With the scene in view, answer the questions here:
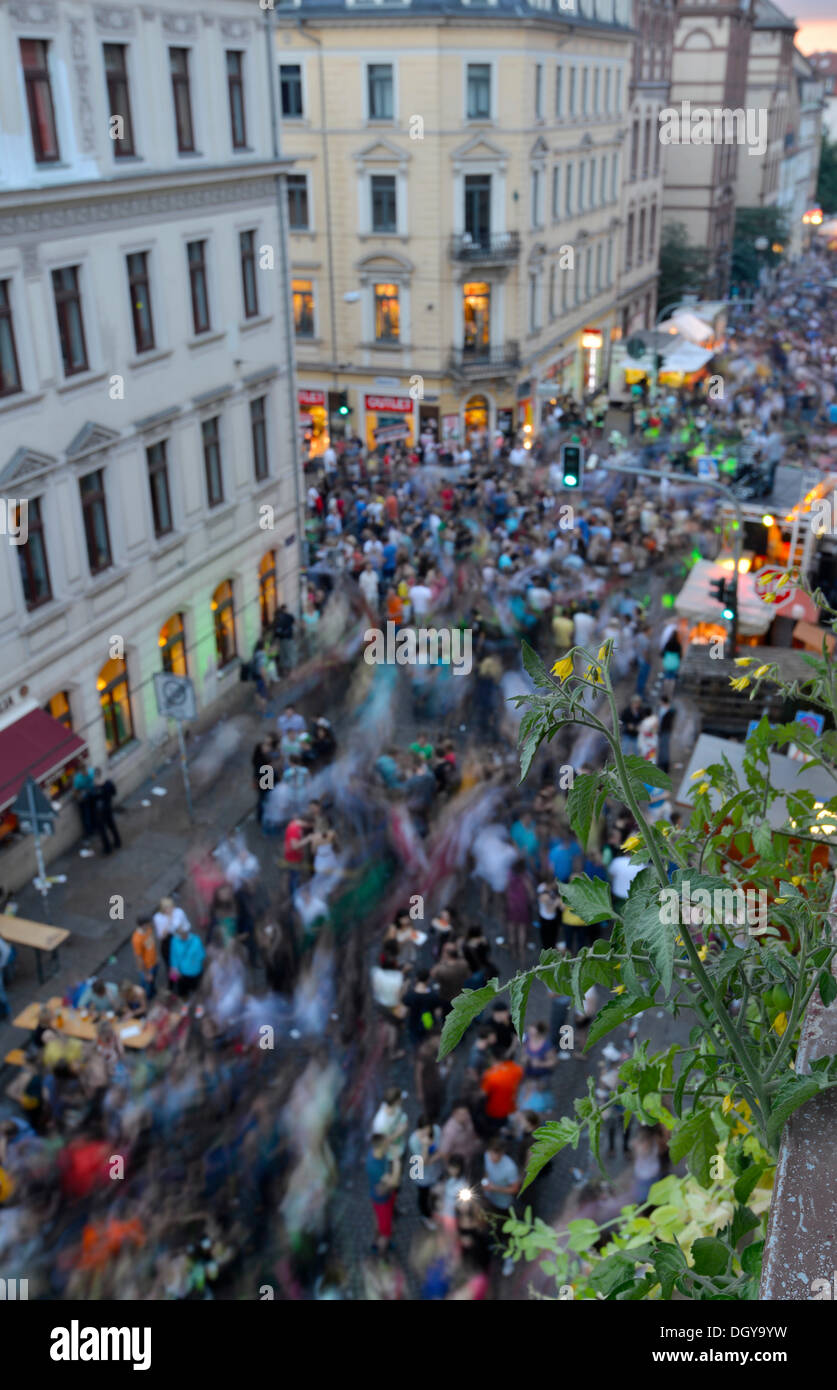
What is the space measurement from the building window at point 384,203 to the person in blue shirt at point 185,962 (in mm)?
28021

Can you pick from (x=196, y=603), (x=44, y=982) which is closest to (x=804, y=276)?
(x=196, y=603)

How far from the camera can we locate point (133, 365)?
689 inches

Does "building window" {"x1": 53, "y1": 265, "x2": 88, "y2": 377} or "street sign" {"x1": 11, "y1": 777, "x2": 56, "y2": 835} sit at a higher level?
"building window" {"x1": 53, "y1": 265, "x2": 88, "y2": 377}

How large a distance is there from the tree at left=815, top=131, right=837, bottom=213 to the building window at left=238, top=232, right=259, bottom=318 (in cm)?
9801

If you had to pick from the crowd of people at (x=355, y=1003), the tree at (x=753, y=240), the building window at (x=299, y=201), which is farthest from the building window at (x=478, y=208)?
the tree at (x=753, y=240)

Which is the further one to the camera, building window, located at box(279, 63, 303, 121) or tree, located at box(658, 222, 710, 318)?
tree, located at box(658, 222, 710, 318)

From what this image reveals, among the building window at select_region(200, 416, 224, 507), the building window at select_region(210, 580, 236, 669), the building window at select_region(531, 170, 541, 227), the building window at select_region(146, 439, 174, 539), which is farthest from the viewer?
the building window at select_region(531, 170, 541, 227)

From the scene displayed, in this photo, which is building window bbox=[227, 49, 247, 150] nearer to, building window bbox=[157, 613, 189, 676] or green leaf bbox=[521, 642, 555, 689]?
building window bbox=[157, 613, 189, 676]

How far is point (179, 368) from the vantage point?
18906 millimetres

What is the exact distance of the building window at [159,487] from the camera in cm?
1875

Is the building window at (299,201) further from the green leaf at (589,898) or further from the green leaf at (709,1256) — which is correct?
the green leaf at (709,1256)

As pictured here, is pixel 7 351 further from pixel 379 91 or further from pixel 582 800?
pixel 379 91

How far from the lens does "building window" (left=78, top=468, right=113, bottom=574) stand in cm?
1697

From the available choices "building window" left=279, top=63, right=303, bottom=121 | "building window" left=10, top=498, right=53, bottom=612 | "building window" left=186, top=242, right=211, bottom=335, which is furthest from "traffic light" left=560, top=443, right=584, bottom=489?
"building window" left=279, top=63, right=303, bottom=121
